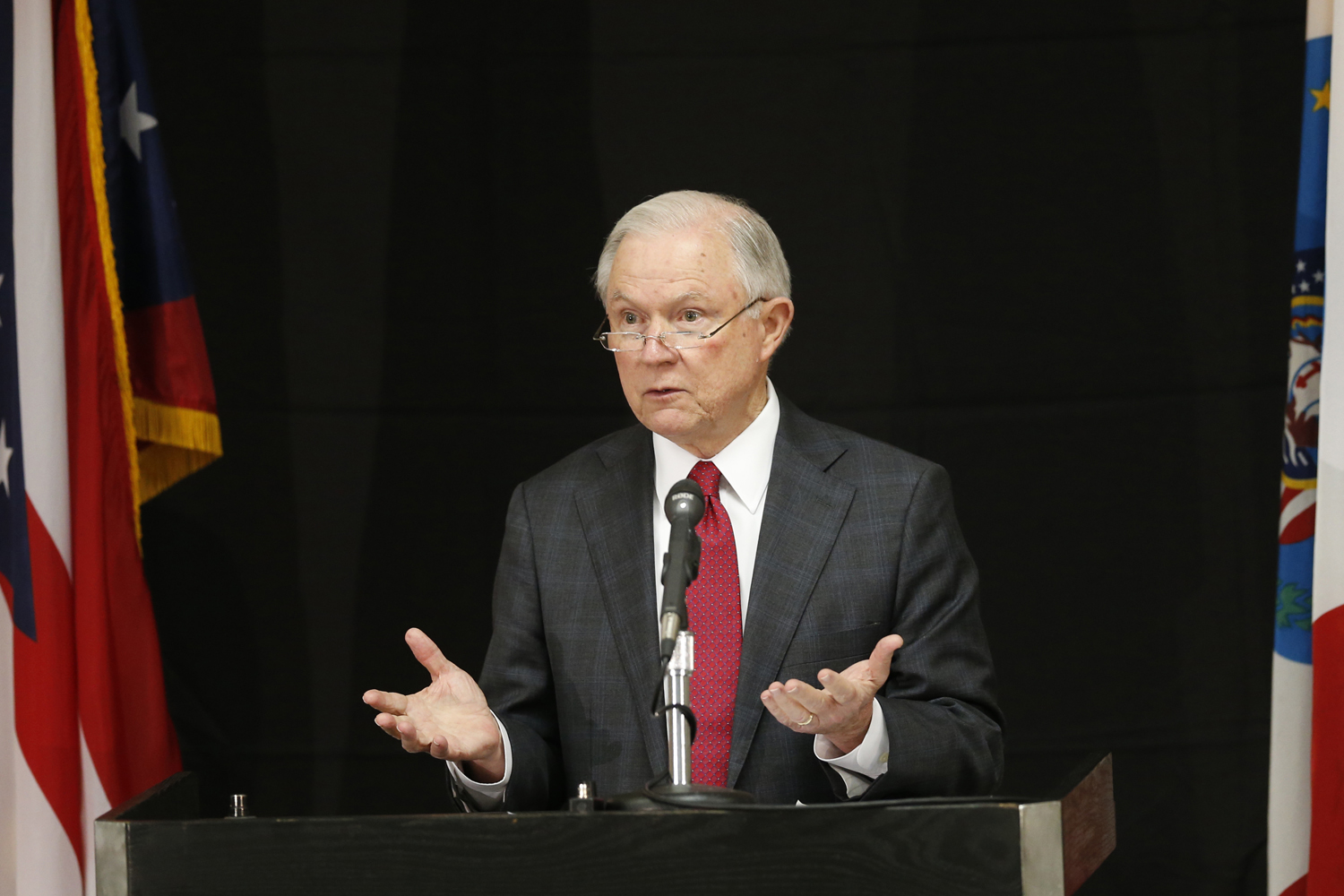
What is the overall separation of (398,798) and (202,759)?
482 millimetres

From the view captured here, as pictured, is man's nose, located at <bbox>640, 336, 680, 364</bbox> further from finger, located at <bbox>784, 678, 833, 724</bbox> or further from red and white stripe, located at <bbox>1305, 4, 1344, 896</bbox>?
red and white stripe, located at <bbox>1305, 4, 1344, 896</bbox>

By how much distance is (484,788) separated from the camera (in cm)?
207

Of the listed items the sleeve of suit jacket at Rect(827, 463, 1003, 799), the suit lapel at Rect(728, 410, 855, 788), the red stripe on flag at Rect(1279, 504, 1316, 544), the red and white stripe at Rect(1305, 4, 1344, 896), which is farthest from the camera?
the red stripe on flag at Rect(1279, 504, 1316, 544)

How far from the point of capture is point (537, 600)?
7.89ft

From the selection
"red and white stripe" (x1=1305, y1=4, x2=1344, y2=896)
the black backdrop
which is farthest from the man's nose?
the black backdrop

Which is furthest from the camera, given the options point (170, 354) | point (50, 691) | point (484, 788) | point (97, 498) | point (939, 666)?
point (170, 354)

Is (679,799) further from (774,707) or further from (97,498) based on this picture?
(97,498)

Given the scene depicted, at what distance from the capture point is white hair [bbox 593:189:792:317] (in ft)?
7.59

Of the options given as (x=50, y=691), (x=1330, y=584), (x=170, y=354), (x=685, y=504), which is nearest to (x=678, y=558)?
(x=685, y=504)

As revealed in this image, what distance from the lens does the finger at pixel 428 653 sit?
6.19 feet

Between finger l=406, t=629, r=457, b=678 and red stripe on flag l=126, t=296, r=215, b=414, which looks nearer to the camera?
finger l=406, t=629, r=457, b=678

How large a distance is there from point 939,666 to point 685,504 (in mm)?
698

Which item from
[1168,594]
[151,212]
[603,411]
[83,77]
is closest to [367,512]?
[603,411]

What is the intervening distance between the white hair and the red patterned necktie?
0.34 m
